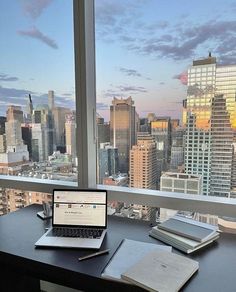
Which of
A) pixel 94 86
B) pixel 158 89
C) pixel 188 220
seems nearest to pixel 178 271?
pixel 188 220

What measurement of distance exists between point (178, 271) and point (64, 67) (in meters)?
1.41

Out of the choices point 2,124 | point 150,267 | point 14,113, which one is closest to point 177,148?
point 150,267

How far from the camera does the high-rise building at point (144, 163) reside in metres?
1.64

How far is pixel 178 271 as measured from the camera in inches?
38.0

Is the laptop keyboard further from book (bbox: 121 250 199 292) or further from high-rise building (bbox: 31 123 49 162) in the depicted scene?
high-rise building (bbox: 31 123 49 162)

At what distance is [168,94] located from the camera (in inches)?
61.9

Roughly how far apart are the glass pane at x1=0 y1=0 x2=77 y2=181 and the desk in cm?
56

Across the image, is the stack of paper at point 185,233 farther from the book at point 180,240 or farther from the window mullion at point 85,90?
the window mullion at point 85,90

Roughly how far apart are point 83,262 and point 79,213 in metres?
0.37

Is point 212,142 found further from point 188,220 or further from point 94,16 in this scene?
point 94,16

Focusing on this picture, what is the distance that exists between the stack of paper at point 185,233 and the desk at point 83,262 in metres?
0.03

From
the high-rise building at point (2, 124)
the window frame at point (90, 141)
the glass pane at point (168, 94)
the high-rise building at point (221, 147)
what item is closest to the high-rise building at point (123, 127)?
the glass pane at point (168, 94)

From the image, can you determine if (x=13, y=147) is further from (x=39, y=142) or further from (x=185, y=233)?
(x=185, y=233)

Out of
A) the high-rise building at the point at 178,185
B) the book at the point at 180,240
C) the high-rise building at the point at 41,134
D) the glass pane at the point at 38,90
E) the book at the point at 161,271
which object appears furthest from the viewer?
the high-rise building at the point at 41,134
